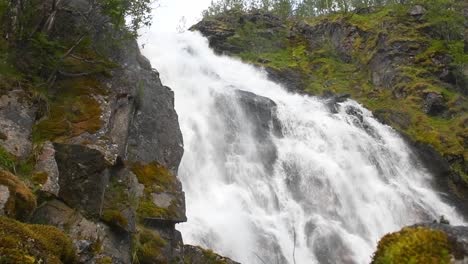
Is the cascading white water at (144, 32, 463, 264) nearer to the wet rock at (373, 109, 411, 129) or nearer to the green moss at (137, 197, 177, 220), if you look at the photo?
the wet rock at (373, 109, 411, 129)

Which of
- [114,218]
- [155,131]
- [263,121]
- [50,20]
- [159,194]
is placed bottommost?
[263,121]

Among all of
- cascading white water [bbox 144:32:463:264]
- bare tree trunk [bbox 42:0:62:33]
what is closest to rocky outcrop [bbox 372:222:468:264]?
cascading white water [bbox 144:32:463:264]

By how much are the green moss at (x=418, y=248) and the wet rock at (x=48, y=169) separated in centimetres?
650

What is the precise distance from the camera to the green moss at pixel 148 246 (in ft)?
32.4

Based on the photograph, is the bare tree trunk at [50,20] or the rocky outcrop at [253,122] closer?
the bare tree trunk at [50,20]

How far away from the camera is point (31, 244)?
17.0 ft

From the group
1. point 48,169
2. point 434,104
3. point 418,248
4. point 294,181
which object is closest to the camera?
point 418,248

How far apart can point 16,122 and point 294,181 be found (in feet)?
47.0

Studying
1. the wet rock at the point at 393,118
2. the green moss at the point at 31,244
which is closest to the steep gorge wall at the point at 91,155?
the green moss at the point at 31,244

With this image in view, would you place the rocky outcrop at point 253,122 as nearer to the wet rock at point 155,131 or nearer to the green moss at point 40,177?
the wet rock at point 155,131

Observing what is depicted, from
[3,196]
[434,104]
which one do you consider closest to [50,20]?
[3,196]

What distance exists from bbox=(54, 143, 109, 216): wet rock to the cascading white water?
575 cm

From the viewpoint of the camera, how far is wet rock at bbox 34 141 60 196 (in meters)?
8.85

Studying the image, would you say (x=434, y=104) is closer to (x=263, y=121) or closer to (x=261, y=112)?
(x=261, y=112)
